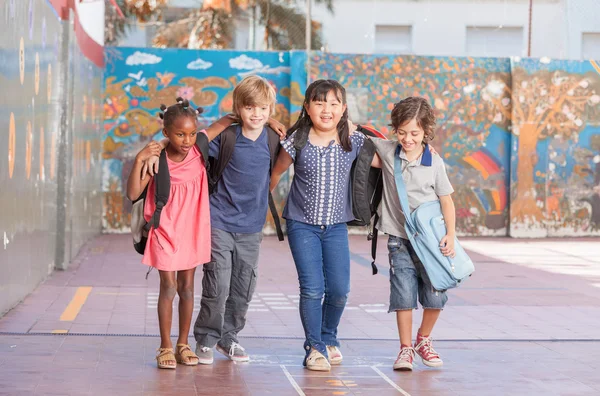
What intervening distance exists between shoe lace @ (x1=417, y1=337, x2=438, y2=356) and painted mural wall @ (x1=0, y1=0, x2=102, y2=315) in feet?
9.88

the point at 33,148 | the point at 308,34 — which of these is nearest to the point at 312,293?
the point at 33,148

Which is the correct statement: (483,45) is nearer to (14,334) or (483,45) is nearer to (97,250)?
(97,250)

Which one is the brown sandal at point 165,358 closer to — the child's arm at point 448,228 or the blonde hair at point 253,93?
the blonde hair at point 253,93

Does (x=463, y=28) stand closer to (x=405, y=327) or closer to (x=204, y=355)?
(x=405, y=327)

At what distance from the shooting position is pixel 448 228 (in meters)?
6.62

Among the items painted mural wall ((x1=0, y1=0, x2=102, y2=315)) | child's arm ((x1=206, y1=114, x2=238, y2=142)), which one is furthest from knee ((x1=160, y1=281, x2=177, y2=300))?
painted mural wall ((x1=0, y1=0, x2=102, y2=315))

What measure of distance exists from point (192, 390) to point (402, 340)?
55.4 inches

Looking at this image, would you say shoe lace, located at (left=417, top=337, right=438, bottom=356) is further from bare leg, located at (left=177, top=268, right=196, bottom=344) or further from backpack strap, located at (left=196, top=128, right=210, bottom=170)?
backpack strap, located at (left=196, top=128, right=210, bottom=170)

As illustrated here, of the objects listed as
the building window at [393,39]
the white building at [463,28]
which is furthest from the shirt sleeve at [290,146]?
the building window at [393,39]

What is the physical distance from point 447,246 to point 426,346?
0.63 m

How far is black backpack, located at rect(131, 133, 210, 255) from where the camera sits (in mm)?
6359

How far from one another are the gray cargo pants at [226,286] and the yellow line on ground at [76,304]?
1860 millimetres

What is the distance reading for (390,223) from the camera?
6.75 m

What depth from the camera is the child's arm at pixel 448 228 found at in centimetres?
657
